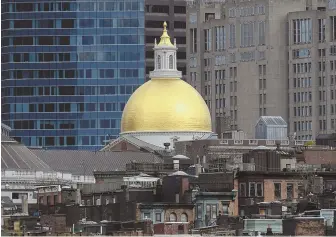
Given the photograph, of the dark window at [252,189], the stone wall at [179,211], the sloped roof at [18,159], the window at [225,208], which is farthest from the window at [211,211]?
the sloped roof at [18,159]

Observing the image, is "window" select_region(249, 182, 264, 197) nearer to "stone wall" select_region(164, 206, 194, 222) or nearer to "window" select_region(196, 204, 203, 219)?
"window" select_region(196, 204, 203, 219)

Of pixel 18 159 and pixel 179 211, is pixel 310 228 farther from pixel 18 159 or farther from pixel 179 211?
pixel 18 159

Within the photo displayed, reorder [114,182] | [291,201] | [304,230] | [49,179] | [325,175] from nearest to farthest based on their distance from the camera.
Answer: [304,230] < [291,201] < [325,175] < [114,182] < [49,179]

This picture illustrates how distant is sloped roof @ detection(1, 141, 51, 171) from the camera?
186 metres

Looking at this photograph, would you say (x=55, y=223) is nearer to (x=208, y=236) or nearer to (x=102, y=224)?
(x=102, y=224)

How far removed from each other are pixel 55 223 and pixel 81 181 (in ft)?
196

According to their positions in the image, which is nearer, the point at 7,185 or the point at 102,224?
the point at 102,224

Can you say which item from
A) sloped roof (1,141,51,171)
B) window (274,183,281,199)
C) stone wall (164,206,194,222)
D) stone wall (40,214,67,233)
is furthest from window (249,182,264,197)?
sloped roof (1,141,51,171)

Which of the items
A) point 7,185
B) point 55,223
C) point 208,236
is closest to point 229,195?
point 55,223

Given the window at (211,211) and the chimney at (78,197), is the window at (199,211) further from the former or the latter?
the chimney at (78,197)

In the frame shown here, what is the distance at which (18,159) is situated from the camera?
188750 millimetres

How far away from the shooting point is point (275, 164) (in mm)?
157750

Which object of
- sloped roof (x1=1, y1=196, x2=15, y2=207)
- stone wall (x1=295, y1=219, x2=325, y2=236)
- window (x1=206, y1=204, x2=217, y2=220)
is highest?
sloped roof (x1=1, y1=196, x2=15, y2=207)

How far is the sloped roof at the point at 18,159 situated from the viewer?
18550 centimetres
